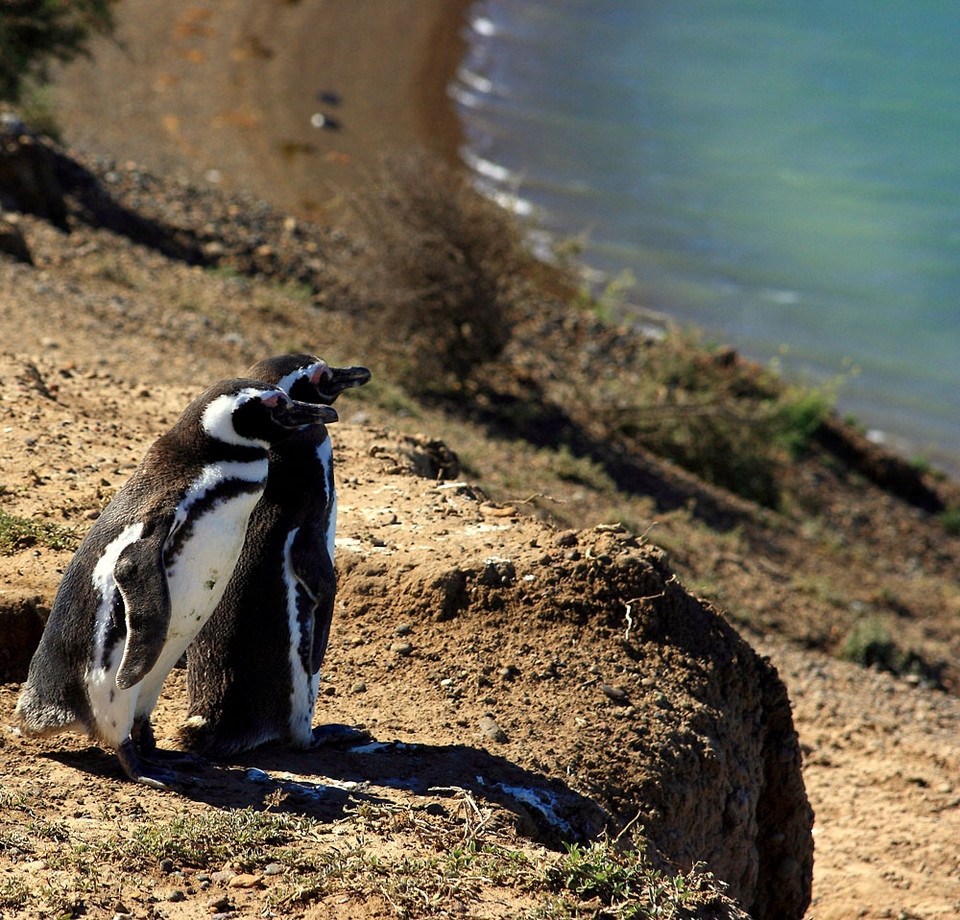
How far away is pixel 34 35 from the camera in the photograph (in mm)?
14273

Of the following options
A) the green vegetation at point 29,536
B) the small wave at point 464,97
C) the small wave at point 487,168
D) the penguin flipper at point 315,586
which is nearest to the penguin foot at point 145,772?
the penguin flipper at point 315,586

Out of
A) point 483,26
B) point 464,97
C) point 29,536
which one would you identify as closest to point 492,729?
point 29,536

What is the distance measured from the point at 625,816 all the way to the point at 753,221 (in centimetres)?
2119

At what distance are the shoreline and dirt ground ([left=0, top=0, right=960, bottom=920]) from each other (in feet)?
26.5

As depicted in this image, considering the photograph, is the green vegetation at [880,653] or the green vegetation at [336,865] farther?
the green vegetation at [880,653]

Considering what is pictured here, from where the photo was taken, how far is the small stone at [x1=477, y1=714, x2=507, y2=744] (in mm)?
4258

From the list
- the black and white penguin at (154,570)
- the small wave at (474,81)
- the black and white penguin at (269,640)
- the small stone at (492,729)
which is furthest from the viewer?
the small wave at (474,81)

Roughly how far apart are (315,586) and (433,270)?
788 cm

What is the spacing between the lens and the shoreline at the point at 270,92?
19.9 metres

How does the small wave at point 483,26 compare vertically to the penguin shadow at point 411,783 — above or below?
above

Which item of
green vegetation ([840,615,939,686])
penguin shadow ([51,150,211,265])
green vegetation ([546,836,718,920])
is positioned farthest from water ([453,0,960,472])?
green vegetation ([546,836,718,920])

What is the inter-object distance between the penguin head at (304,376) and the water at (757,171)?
37.5 feet

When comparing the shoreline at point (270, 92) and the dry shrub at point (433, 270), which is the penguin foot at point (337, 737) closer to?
the dry shrub at point (433, 270)

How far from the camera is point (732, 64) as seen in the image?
33.0 m
